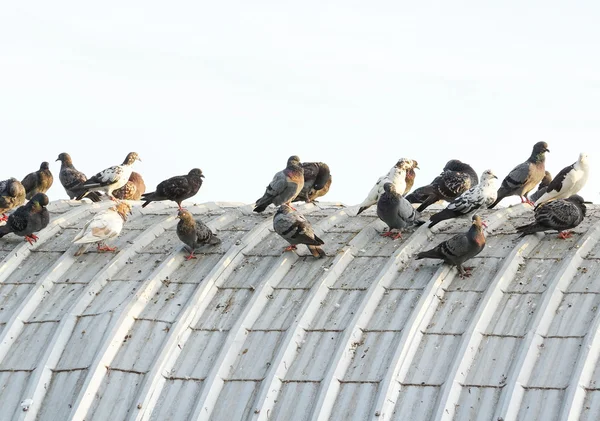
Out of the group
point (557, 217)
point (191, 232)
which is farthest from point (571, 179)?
point (191, 232)

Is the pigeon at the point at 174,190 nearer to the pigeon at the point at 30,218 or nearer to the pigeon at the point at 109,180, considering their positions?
the pigeon at the point at 109,180

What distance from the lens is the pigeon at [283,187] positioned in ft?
75.7

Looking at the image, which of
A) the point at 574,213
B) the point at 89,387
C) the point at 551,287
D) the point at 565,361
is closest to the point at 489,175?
the point at 574,213

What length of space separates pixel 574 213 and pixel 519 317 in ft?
9.71

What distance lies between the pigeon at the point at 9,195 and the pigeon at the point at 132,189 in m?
3.16

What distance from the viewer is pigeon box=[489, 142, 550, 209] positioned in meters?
22.8

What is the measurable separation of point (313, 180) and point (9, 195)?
6.46m

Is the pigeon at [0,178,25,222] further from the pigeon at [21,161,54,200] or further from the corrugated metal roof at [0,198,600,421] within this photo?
the corrugated metal roof at [0,198,600,421]

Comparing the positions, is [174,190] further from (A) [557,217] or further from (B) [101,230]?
(A) [557,217]

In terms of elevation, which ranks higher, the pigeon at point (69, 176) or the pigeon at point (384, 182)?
the pigeon at point (384, 182)

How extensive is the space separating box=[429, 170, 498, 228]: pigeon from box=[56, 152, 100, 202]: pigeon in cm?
1025

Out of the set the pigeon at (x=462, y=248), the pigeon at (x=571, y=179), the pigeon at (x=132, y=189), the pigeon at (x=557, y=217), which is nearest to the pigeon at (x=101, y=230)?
→ the pigeon at (x=132, y=189)

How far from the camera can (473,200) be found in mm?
21203

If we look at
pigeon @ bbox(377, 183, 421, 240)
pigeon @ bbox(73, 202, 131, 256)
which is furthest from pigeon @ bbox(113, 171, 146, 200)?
pigeon @ bbox(377, 183, 421, 240)
